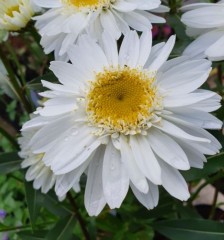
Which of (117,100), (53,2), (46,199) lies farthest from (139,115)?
(46,199)

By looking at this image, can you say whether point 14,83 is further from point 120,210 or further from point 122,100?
point 120,210

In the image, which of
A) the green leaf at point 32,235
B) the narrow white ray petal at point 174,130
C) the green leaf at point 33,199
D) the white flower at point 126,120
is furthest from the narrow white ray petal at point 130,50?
the green leaf at point 32,235

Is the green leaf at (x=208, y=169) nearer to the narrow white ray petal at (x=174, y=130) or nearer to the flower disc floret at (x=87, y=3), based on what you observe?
the narrow white ray petal at (x=174, y=130)

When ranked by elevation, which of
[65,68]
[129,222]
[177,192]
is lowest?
[129,222]

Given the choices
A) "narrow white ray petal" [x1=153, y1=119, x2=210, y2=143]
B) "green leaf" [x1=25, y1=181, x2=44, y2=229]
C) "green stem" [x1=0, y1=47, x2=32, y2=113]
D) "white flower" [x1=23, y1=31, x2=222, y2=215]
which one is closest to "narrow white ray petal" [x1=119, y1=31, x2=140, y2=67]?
"white flower" [x1=23, y1=31, x2=222, y2=215]

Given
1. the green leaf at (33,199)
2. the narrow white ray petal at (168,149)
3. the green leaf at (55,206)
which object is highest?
the narrow white ray petal at (168,149)

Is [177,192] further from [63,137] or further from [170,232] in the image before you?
[170,232]

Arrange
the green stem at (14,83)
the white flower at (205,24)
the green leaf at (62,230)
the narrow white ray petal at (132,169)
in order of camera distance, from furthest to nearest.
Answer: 1. the green leaf at (62,230)
2. the green stem at (14,83)
3. the white flower at (205,24)
4. the narrow white ray petal at (132,169)
